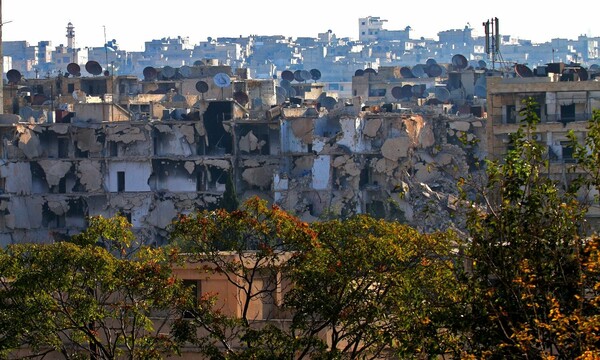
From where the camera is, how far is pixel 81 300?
24.5 m

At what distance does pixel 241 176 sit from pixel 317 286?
44.8 m

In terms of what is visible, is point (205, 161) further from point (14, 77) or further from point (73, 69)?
point (14, 77)

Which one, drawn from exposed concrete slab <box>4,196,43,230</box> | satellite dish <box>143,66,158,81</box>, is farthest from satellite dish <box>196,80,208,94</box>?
exposed concrete slab <box>4,196,43,230</box>

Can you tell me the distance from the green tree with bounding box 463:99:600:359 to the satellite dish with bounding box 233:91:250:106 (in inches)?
2220

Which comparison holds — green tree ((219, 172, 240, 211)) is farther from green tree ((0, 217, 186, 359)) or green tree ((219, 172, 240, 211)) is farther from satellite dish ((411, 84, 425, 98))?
green tree ((0, 217, 186, 359))

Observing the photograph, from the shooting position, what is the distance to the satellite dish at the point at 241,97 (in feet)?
253

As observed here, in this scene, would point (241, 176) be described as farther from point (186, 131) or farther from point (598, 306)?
point (598, 306)

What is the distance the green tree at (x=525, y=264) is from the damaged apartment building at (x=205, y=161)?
44.7 m

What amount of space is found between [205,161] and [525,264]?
1974 inches

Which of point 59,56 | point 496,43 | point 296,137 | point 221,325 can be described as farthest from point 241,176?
point 59,56

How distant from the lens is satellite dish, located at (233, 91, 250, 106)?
7718 cm

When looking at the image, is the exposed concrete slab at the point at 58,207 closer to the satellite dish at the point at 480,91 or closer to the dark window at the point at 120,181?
the dark window at the point at 120,181

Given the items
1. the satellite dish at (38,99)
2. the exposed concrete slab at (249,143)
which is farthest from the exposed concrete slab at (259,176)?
the satellite dish at (38,99)

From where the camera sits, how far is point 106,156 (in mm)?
69062
